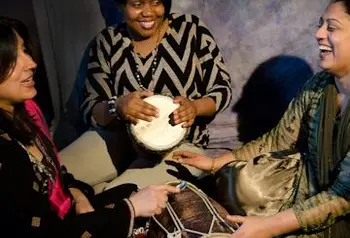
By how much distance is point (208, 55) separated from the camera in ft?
9.11

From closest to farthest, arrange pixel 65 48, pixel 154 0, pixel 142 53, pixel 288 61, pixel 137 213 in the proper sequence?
1. pixel 137 213
2. pixel 154 0
3. pixel 142 53
4. pixel 288 61
5. pixel 65 48

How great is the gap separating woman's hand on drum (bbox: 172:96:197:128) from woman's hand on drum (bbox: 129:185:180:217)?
1.59ft

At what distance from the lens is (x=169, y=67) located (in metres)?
2.78

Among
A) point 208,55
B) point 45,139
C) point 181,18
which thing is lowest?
point 45,139

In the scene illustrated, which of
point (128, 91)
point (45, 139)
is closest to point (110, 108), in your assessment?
point (128, 91)

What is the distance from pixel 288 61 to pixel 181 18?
2.39ft

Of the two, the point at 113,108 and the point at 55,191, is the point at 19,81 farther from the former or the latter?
the point at 113,108

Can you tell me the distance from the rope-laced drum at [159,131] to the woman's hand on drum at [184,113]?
0.02 meters

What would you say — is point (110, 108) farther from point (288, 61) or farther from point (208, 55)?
point (288, 61)

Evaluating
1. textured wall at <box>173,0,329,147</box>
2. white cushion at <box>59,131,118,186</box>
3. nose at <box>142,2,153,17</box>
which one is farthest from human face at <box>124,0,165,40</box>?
white cushion at <box>59,131,118,186</box>

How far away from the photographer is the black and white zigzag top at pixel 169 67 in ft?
9.09

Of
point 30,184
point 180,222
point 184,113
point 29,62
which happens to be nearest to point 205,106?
point 184,113

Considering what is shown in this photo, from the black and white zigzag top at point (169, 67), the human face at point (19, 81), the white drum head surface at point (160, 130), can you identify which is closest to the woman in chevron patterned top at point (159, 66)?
the black and white zigzag top at point (169, 67)

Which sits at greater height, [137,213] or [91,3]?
[91,3]
